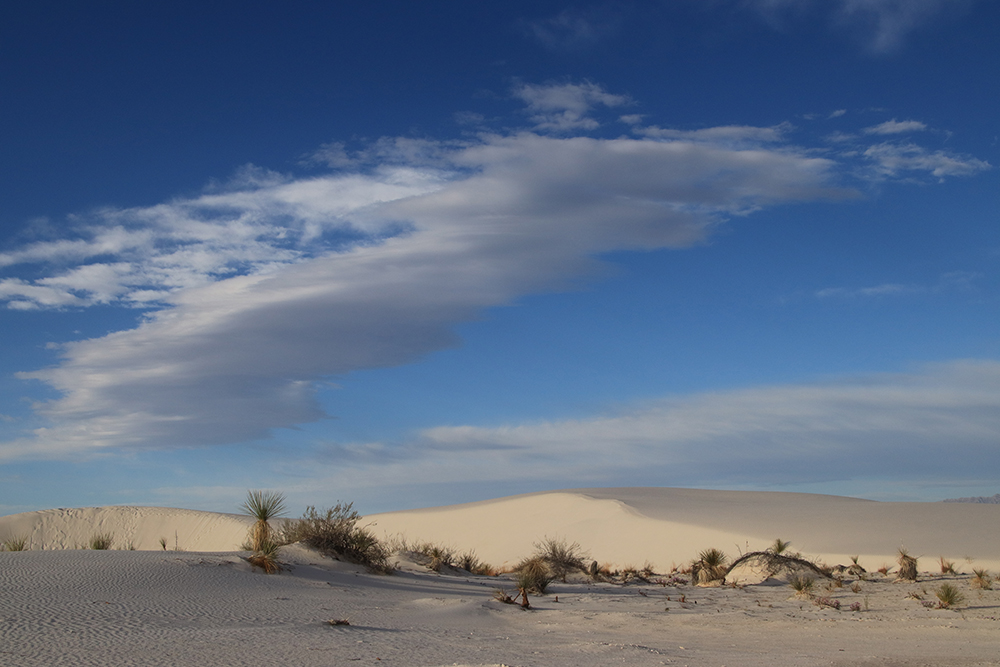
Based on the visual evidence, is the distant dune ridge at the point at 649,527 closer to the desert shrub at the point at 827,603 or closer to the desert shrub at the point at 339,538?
the desert shrub at the point at 339,538

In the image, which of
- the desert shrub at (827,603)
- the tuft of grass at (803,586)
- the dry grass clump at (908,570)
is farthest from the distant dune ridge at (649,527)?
the desert shrub at (827,603)

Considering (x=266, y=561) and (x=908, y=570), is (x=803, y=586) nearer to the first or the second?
(x=908, y=570)

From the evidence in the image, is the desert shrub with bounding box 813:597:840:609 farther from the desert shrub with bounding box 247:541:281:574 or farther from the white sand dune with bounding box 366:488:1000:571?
the desert shrub with bounding box 247:541:281:574

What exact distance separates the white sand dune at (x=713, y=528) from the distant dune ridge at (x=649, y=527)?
0.14 feet

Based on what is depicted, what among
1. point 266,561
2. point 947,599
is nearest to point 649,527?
point 947,599

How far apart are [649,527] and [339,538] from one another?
14.3 meters

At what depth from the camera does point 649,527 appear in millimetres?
25141

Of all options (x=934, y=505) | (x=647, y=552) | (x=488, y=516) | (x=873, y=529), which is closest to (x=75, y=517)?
(x=488, y=516)

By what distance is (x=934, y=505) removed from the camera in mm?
26953

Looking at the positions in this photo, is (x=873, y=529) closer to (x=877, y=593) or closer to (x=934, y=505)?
(x=934, y=505)

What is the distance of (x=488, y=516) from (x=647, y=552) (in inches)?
523

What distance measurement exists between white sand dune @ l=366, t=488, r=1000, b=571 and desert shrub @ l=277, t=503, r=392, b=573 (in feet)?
33.2

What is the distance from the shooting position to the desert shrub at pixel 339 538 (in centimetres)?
1342

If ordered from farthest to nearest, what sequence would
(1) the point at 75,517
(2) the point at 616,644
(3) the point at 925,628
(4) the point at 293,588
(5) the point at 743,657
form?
(1) the point at 75,517, (4) the point at 293,588, (3) the point at 925,628, (2) the point at 616,644, (5) the point at 743,657
